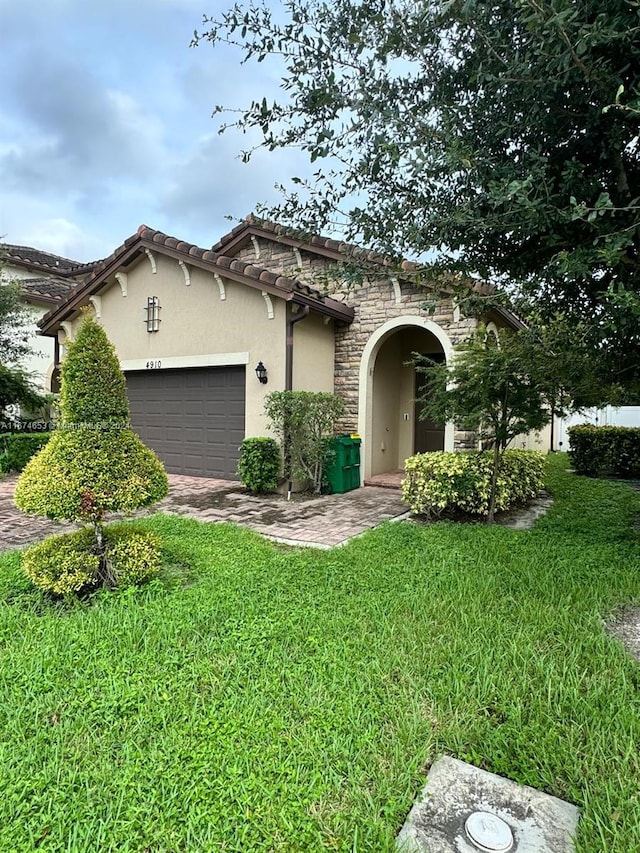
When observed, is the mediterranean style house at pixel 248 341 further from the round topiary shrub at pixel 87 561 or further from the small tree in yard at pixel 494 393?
the round topiary shrub at pixel 87 561

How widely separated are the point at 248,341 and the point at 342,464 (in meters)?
3.29

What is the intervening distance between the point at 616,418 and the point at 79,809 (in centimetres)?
2015

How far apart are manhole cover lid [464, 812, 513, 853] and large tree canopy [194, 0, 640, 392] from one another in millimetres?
2755

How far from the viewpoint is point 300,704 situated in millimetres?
2738

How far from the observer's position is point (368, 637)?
352 cm

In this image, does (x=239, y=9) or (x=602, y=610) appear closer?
(x=239, y=9)

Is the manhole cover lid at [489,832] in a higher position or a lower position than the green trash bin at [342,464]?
lower

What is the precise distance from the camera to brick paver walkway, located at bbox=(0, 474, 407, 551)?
661 centimetres

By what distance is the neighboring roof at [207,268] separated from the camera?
9.23 metres

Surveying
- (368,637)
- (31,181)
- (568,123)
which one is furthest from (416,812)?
(31,181)

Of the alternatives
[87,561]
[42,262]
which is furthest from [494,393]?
[42,262]

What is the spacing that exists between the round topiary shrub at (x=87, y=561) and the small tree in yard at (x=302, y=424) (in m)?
4.63

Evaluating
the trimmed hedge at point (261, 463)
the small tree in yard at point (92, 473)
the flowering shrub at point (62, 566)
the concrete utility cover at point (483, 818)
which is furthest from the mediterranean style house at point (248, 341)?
the concrete utility cover at point (483, 818)

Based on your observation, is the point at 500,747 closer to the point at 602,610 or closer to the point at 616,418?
the point at 602,610
